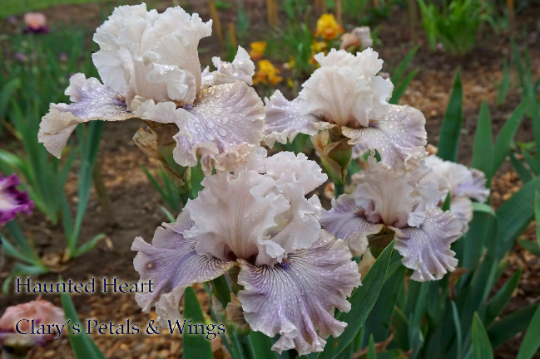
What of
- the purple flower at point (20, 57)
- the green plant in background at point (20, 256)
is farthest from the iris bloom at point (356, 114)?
the purple flower at point (20, 57)

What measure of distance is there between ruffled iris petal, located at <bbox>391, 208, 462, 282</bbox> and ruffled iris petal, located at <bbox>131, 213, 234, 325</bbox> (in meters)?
0.45

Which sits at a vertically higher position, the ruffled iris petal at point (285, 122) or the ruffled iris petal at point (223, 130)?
Result: the ruffled iris petal at point (223, 130)

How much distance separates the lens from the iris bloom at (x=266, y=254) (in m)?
0.79

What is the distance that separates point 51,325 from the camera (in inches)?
56.1

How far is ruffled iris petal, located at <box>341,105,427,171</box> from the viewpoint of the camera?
1.00m

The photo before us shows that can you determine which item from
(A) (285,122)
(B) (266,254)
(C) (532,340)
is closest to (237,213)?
(B) (266,254)

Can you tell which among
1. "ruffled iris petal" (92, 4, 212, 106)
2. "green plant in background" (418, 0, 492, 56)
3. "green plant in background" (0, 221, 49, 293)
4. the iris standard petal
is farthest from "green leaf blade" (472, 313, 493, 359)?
"green plant in background" (418, 0, 492, 56)

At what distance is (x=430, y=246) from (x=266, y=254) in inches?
18.2

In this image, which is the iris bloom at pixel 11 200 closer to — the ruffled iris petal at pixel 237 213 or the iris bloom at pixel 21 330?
the iris bloom at pixel 21 330

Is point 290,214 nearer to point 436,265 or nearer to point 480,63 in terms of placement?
point 436,265

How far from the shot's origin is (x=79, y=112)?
2.97 ft

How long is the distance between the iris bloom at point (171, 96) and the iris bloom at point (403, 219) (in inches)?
15.4

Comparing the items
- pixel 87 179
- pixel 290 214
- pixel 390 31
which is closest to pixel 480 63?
pixel 390 31

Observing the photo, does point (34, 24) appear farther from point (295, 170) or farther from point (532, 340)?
point (532, 340)
